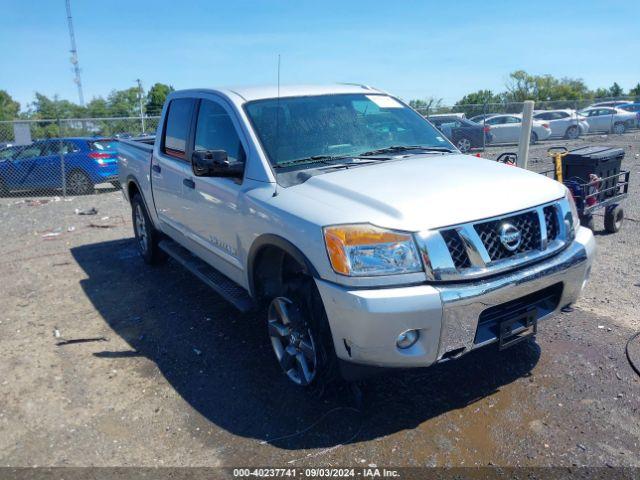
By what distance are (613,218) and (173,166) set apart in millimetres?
5536

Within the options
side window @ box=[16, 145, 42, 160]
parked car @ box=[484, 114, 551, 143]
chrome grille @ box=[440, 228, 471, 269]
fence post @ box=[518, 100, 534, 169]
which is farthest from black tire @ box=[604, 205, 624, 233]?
parked car @ box=[484, 114, 551, 143]

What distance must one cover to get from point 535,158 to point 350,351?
15.3 metres

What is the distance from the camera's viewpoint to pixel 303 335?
346cm

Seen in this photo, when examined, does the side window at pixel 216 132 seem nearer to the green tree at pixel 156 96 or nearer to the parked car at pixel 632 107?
the parked car at pixel 632 107

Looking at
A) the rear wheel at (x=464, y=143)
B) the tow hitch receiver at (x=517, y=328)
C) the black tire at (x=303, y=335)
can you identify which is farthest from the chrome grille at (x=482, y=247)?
the rear wheel at (x=464, y=143)

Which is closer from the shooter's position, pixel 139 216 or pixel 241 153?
pixel 241 153

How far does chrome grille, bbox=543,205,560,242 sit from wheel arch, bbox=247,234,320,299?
62.9 inches

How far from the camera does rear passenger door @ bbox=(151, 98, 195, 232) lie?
5.00 meters

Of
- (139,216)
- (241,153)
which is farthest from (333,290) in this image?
(139,216)

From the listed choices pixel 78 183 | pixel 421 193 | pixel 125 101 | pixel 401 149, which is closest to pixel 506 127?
pixel 78 183

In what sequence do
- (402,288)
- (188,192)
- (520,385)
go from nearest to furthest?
1. (402,288)
2. (520,385)
3. (188,192)

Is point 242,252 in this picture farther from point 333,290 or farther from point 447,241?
point 447,241

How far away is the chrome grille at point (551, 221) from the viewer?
11.1ft

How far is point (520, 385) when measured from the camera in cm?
362
